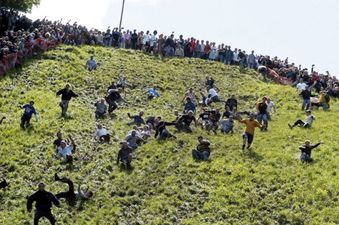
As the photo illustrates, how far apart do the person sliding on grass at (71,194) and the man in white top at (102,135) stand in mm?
6645

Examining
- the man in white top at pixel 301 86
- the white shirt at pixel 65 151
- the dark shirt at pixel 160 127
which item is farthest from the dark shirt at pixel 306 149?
the man in white top at pixel 301 86

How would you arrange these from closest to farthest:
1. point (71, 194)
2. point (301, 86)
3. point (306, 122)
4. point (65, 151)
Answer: point (71, 194) < point (65, 151) < point (306, 122) < point (301, 86)

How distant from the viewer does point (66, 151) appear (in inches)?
Result: 1217

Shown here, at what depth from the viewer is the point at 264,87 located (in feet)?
160

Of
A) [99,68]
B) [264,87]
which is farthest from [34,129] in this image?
[264,87]

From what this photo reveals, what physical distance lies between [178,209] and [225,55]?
28.9 m

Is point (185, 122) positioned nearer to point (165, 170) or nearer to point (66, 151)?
→ point (165, 170)

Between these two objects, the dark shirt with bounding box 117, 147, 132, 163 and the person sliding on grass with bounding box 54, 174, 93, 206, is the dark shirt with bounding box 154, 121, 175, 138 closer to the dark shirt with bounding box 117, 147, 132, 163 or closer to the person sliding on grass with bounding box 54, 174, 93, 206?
the dark shirt with bounding box 117, 147, 132, 163

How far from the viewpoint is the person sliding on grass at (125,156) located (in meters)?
30.5

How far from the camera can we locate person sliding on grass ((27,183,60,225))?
23516mm

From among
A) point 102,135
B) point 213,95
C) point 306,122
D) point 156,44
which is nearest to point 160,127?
point 102,135

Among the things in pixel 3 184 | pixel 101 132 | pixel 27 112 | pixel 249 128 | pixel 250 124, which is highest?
pixel 250 124

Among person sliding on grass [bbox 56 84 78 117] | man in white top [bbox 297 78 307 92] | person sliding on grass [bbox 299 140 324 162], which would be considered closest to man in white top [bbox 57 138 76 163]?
person sliding on grass [bbox 56 84 78 117]

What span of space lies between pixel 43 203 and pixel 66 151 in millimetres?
7447
